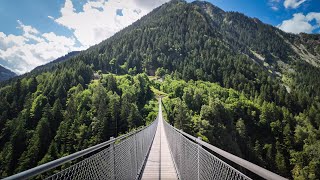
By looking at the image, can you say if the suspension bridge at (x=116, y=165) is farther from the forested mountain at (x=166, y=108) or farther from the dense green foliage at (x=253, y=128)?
the forested mountain at (x=166, y=108)

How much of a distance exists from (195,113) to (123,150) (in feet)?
304

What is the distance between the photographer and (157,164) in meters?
10.4

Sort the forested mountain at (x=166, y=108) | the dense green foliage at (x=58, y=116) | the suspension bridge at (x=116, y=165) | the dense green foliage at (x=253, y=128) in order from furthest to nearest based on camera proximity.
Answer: the forested mountain at (x=166, y=108), the dense green foliage at (x=253, y=128), the dense green foliage at (x=58, y=116), the suspension bridge at (x=116, y=165)

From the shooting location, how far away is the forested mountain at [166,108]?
7549 cm

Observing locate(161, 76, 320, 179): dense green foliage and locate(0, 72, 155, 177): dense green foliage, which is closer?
locate(0, 72, 155, 177): dense green foliage

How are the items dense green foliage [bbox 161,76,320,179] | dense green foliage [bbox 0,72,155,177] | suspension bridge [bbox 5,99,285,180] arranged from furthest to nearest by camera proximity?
dense green foliage [bbox 161,76,320,179]
dense green foliage [bbox 0,72,155,177]
suspension bridge [bbox 5,99,285,180]

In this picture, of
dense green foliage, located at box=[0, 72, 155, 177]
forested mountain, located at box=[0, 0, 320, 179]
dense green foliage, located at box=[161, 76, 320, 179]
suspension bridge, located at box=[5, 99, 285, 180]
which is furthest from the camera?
forested mountain, located at box=[0, 0, 320, 179]

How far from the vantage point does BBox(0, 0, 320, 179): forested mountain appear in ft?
248

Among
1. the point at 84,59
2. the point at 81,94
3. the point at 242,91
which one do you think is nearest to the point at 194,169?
the point at 81,94

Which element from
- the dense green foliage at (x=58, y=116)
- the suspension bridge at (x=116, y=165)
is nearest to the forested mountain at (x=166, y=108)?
the dense green foliage at (x=58, y=116)

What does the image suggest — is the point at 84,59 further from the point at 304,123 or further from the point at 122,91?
the point at 304,123

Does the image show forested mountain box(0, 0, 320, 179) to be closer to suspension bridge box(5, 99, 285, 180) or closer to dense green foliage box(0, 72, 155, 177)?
dense green foliage box(0, 72, 155, 177)

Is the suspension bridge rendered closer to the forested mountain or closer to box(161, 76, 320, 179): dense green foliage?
box(161, 76, 320, 179): dense green foliage

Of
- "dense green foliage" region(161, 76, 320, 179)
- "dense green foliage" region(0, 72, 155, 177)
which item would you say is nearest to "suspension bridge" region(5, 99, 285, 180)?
"dense green foliage" region(161, 76, 320, 179)
